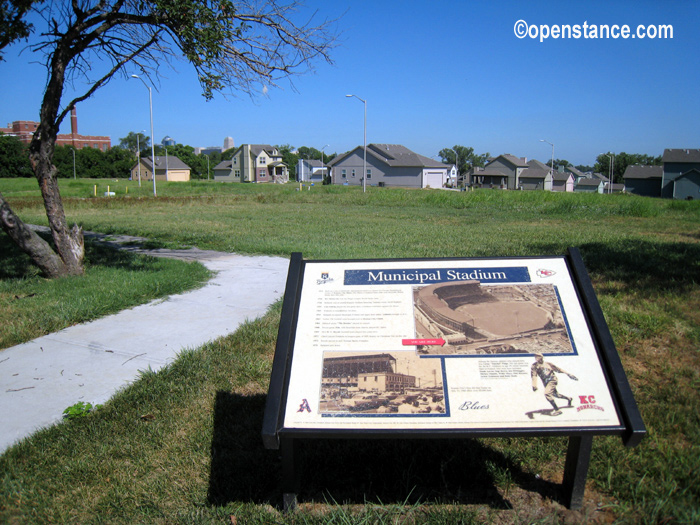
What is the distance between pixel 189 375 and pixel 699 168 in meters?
65.8

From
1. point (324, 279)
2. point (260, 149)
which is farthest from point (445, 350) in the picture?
point (260, 149)

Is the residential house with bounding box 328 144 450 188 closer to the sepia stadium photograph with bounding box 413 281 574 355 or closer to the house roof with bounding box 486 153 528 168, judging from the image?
the house roof with bounding box 486 153 528 168

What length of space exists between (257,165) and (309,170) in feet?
50.0

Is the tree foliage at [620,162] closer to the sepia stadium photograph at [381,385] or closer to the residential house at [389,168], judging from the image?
the residential house at [389,168]

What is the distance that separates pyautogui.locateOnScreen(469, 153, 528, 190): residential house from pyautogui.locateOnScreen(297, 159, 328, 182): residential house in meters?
29.2

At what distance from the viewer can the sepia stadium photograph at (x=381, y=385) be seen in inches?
98.4

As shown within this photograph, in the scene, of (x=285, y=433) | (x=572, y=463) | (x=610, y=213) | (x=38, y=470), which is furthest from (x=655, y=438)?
(x=610, y=213)

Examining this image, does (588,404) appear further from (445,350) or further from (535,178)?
(535,178)

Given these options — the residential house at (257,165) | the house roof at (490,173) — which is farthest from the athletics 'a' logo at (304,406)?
the house roof at (490,173)

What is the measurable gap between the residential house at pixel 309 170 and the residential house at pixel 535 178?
3559 centimetres

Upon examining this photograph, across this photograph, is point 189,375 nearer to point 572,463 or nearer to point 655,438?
point 572,463

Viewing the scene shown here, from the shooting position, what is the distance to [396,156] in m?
72.2

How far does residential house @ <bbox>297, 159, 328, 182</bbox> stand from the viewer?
Result: 103625mm

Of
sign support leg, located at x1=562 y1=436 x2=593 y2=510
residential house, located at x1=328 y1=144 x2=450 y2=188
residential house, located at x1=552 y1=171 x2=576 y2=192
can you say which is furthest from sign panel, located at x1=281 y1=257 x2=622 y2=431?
residential house, located at x1=552 y1=171 x2=576 y2=192
